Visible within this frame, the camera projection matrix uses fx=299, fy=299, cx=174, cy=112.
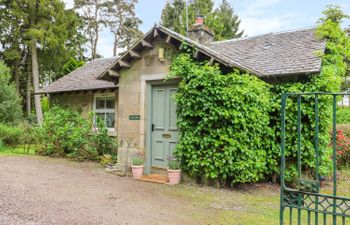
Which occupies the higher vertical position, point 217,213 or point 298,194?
point 298,194

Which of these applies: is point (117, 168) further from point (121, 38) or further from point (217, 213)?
point (121, 38)

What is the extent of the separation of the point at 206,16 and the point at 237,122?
25.4 metres

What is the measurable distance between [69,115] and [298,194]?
10.7m

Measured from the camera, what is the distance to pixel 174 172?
7.33 m

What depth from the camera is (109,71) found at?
8875 millimetres

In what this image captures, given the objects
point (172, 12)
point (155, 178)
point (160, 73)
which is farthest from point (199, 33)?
point (172, 12)

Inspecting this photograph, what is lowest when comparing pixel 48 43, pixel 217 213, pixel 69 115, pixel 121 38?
pixel 217 213

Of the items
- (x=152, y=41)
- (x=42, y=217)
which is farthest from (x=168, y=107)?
(x=42, y=217)

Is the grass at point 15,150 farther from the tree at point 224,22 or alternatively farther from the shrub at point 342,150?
the tree at point 224,22

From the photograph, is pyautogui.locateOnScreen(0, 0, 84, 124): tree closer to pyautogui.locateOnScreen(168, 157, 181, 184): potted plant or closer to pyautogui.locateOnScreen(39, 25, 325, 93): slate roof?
pyautogui.locateOnScreen(39, 25, 325, 93): slate roof

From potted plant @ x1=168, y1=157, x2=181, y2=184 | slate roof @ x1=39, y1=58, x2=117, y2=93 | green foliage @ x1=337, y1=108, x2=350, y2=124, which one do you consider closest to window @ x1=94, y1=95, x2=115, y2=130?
slate roof @ x1=39, y1=58, x2=117, y2=93

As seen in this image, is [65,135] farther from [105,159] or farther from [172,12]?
[172,12]

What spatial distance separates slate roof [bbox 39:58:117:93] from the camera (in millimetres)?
12953

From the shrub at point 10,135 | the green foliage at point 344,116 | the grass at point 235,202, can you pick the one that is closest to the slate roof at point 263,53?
the grass at point 235,202
